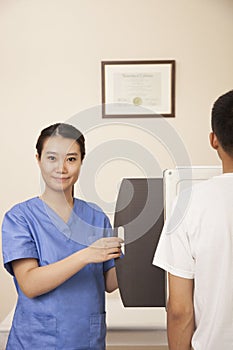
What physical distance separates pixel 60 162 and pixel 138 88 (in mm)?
1642

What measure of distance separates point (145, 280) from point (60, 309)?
0.27 meters

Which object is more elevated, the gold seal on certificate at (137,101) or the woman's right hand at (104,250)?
the gold seal on certificate at (137,101)

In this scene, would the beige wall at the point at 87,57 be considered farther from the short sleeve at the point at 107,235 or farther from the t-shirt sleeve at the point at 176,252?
the t-shirt sleeve at the point at 176,252

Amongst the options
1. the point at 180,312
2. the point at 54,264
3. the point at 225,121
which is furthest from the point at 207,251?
the point at 54,264

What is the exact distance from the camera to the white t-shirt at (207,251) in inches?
44.5

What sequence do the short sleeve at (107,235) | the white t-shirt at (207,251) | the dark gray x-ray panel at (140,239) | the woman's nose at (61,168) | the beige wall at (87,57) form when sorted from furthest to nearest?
the beige wall at (87,57), the short sleeve at (107,235), the woman's nose at (61,168), the dark gray x-ray panel at (140,239), the white t-shirt at (207,251)

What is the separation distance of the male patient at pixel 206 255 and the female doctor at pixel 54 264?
0.28m

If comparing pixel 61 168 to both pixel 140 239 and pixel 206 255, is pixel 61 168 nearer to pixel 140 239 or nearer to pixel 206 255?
pixel 140 239

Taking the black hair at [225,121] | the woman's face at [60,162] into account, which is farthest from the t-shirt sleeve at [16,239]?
the black hair at [225,121]

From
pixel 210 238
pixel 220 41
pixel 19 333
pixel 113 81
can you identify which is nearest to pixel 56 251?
pixel 19 333

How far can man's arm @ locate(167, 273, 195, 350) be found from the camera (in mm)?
1201

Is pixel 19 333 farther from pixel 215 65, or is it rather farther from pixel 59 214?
pixel 215 65

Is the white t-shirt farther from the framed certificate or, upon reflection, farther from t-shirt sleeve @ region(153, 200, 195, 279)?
the framed certificate

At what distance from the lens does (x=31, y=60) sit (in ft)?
9.73
